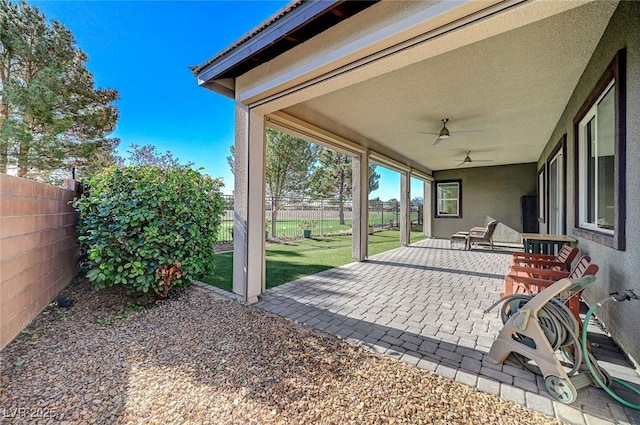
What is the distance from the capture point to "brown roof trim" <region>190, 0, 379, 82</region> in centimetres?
255

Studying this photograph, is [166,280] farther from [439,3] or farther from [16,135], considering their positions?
[16,135]

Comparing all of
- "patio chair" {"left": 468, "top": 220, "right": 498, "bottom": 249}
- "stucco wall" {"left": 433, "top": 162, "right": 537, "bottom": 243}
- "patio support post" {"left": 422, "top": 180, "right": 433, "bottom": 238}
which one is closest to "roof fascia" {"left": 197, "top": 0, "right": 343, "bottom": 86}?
"patio chair" {"left": 468, "top": 220, "right": 498, "bottom": 249}

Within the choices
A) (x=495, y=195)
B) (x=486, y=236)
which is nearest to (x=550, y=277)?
(x=486, y=236)

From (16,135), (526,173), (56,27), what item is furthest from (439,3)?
(56,27)

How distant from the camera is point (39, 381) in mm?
2039

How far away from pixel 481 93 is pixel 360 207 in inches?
145

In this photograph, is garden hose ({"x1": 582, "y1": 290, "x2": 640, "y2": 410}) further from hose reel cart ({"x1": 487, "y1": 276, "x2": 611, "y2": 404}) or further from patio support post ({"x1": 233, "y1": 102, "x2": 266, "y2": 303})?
patio support post ({"x1": 233, "y1": 102, "x2": 266, "y2": 303})

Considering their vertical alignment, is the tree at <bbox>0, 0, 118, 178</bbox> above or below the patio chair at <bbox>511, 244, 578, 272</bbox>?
above

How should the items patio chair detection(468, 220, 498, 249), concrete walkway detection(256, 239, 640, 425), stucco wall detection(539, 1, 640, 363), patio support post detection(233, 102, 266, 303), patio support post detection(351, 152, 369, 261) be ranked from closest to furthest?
concrete walkway detection(256, 239, 640, 425), stucco wall detection(539, 1, 640, 363), patio support post detection(233, 102, 266, 303), patio support post detection(351, 152, 369, 261), patio chair detection(468, 220, 498, 249)

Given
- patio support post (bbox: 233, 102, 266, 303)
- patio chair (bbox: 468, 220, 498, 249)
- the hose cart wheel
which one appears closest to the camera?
the hose cart wheel

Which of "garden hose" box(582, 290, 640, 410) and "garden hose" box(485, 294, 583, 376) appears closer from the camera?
"garden hose" box(582, 290, 640, 410)

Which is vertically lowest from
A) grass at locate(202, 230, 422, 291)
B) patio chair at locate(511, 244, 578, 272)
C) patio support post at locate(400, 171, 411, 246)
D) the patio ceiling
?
grass at locate(202, 230, 422, 291)

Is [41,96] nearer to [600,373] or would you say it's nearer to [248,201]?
[248,201]

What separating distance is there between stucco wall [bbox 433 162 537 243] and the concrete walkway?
227 inches
